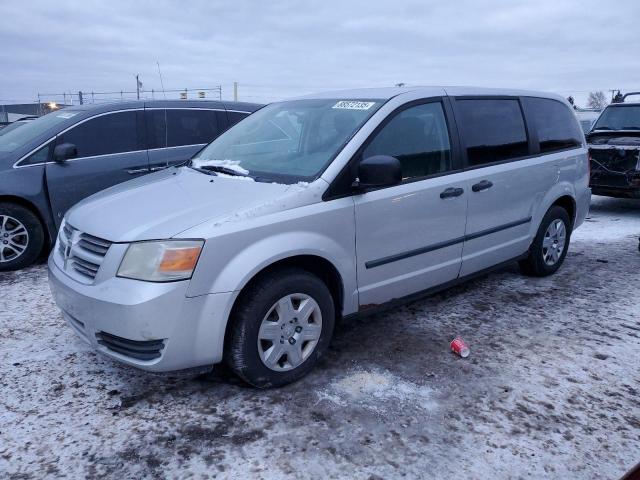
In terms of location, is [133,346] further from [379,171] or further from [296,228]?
[379,171]

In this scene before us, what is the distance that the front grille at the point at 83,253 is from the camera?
9.20 ft

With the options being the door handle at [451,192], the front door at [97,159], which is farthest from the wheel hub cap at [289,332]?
the front door at [97,159]

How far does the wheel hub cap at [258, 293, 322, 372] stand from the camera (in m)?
2.91

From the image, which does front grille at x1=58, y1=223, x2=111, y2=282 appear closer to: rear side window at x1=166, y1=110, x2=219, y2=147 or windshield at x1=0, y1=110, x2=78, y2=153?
windshield at x1=0, y1=110, x2=78, y2=153

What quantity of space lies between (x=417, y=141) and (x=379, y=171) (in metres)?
0.76

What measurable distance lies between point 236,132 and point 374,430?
2.58 meters

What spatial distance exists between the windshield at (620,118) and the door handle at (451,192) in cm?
656

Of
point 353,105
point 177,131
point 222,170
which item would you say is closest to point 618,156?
point 353,105

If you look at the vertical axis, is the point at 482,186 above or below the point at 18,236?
above

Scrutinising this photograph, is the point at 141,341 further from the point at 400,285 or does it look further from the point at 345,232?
the point at 400,285

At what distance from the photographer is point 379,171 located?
302cm

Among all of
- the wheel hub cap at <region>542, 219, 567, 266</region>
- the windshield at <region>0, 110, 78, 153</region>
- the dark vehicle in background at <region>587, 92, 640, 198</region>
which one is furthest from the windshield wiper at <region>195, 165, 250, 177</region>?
the dark vehicle in background at <region>587, 92, 640, 198</region>

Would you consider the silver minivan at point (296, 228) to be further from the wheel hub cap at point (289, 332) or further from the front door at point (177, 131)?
the front door at point (177, 131)

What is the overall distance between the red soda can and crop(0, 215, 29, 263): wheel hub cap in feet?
13.8
